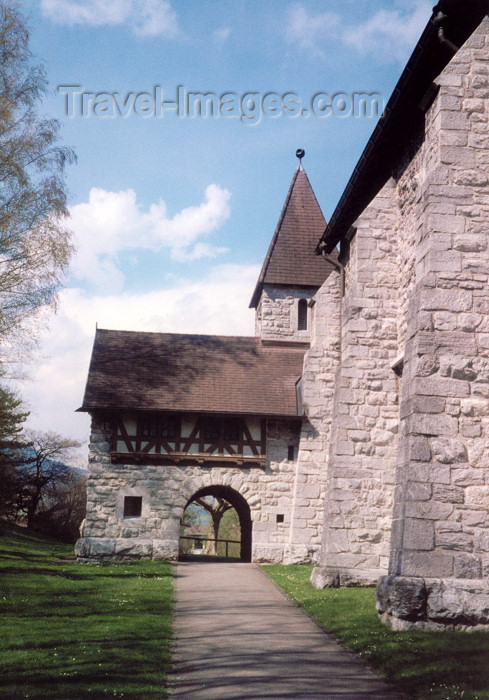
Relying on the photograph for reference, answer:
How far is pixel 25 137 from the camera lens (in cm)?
1362

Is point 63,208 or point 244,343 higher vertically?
point 63,208

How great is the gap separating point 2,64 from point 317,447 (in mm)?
12064

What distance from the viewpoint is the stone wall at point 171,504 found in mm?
19031

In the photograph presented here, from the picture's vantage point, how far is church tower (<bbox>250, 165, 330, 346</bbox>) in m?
24.3

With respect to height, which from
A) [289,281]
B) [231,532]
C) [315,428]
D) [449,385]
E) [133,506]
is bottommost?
[231,532]

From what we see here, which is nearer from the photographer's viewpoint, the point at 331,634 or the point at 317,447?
the point at 331,634

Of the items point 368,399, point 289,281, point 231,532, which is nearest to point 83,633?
point 368,399

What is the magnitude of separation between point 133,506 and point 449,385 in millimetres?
13436

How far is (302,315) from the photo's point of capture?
24812mm

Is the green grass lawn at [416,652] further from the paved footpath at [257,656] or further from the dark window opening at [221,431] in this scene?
the dark window opening at [221,431]

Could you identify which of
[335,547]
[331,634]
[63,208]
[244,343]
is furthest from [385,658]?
[244,343]

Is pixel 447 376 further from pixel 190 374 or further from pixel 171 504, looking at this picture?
pixel 190 374

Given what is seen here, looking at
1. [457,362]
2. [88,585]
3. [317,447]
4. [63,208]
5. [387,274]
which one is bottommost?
[88,585]

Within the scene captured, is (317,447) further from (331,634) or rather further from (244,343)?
(331,634)
